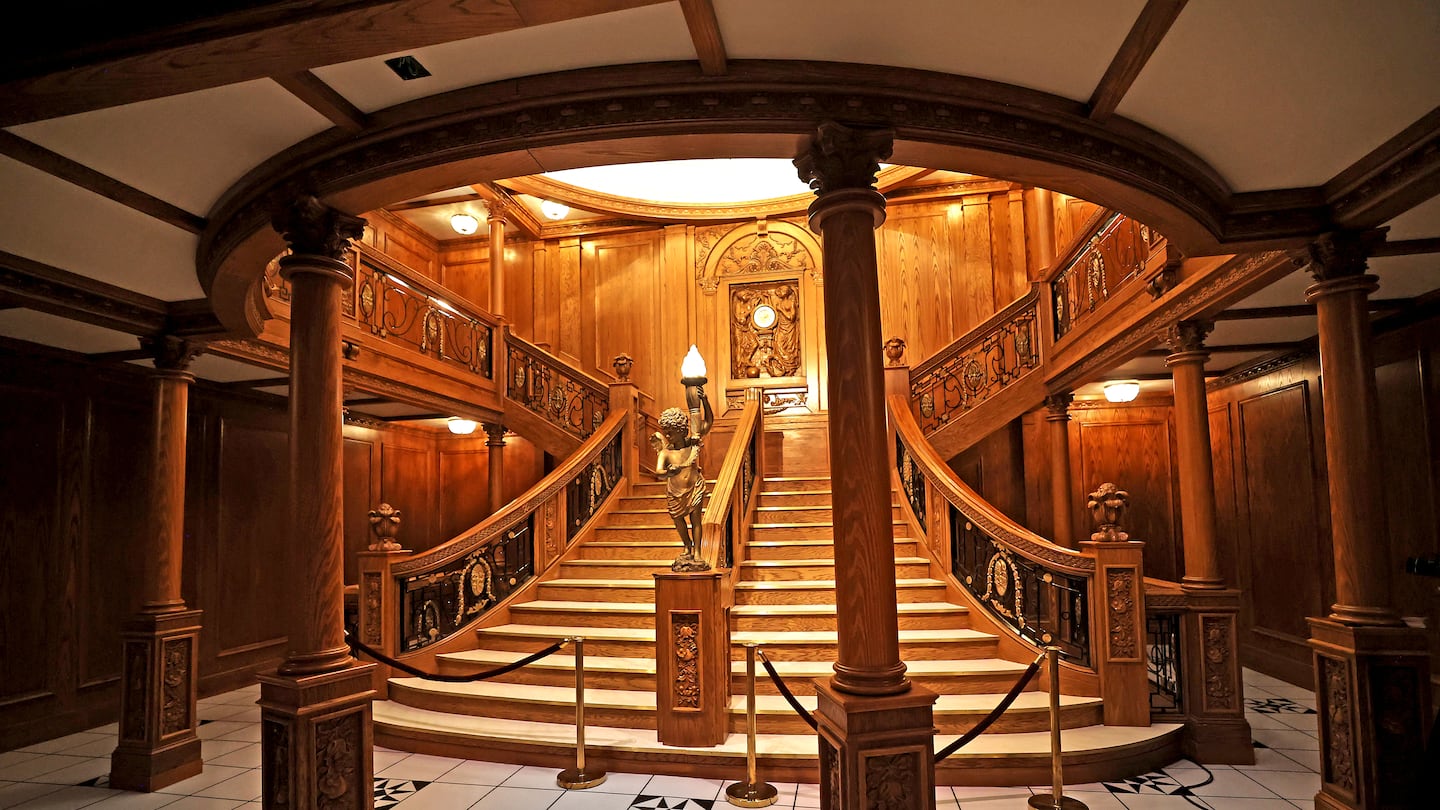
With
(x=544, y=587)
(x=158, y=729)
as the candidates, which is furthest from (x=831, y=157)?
(x=158, y=729)

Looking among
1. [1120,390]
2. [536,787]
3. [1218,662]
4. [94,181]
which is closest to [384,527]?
[536,787]

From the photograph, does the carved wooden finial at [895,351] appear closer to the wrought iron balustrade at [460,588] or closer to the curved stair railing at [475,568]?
the curved stair railing at [475,568]

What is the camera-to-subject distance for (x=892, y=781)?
2.79 m

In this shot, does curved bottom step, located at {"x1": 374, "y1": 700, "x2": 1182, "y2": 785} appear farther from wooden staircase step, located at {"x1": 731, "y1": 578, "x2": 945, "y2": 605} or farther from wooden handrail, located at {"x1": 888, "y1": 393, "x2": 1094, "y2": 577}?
wooden staircase step, located at {"x1": 731, "y1": 578, "x2": 945, "y2": 605}

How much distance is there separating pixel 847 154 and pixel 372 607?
16.2 feet

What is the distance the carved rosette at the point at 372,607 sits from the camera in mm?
5887

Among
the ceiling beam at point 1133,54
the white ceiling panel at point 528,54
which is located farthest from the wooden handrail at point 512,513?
the ceiling beam at point 1133,54

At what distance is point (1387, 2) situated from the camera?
7.84 feet

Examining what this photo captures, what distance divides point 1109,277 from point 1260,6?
14.1 feet

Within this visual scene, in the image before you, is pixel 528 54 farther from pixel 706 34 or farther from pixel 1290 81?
pixel 1290 81

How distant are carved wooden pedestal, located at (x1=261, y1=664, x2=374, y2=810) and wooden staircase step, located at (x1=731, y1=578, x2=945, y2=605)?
126 inches

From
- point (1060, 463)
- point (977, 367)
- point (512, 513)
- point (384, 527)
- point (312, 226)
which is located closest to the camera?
point (312, 226)

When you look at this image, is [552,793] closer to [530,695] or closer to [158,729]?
[530,695]

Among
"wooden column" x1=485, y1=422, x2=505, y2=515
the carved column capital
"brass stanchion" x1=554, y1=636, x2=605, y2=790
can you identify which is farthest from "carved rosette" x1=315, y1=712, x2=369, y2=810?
"wooden column" x1=485, y1=422, x2=505, y2=515
